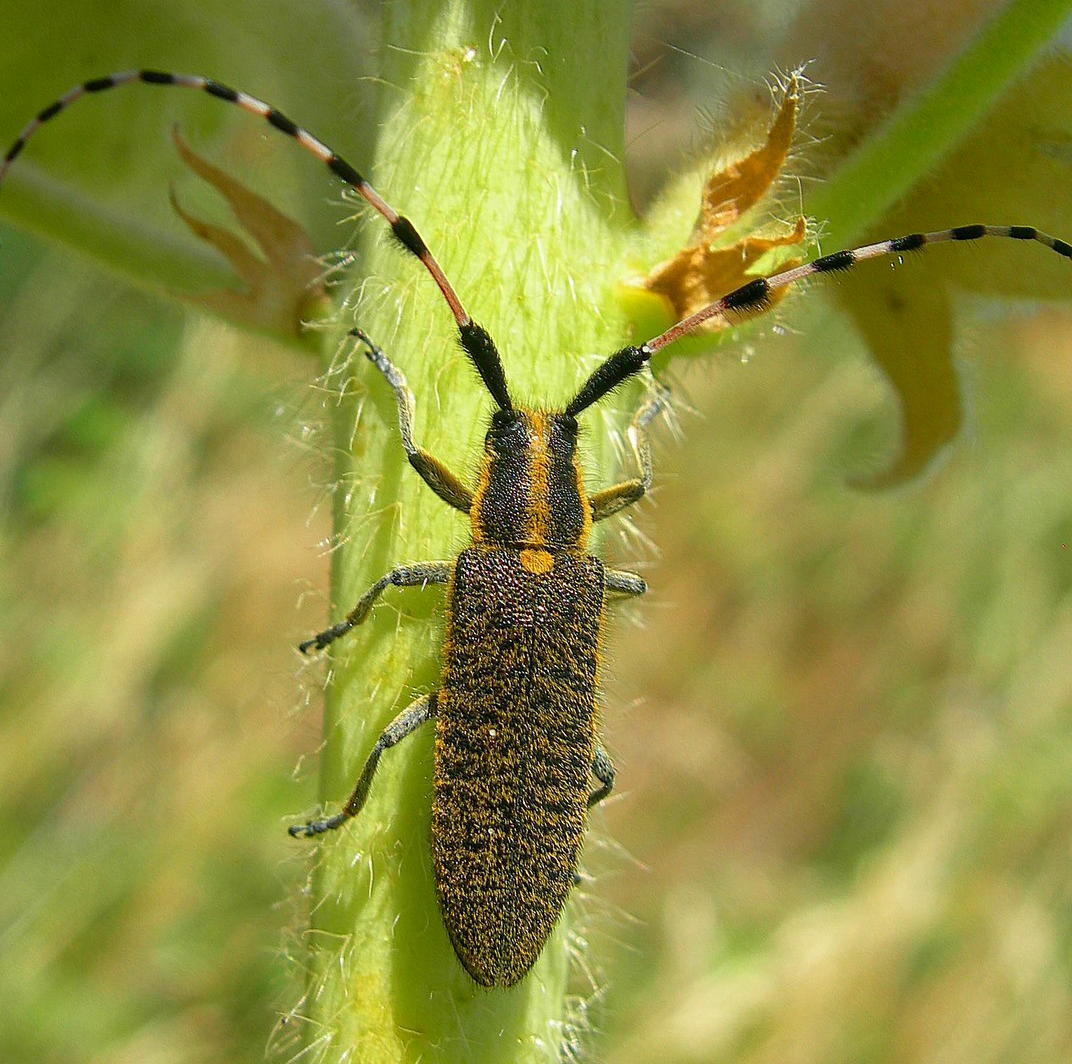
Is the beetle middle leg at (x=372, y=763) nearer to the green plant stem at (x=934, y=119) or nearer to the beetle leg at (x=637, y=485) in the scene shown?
the beetle leg at (x=637, y=485)

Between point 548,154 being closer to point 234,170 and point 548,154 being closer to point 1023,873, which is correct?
point 234,170

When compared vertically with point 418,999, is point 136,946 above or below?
below

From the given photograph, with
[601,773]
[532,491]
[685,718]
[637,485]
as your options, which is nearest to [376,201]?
[532,491]

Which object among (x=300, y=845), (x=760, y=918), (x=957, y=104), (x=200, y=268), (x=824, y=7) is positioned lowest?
(x=760, y=918)

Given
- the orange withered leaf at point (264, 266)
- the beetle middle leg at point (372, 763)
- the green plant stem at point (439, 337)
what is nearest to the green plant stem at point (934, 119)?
the green plant stem at point (439, 337)

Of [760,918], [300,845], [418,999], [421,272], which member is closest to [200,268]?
[421,272]

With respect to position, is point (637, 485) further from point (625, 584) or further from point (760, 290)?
point (760, 290)
